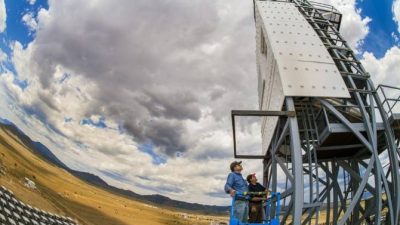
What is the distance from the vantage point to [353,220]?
17.8 metres

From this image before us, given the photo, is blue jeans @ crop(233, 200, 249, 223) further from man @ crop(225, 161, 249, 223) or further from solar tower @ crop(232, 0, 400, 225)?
solar tower @ crop(232, 0, 400, 225)

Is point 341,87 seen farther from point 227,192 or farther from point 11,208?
point 11,208

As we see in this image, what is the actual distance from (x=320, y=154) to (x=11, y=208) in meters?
31.6

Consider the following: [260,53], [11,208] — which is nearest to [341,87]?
[260,53]

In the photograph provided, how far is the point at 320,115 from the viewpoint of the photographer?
15242 millimetres

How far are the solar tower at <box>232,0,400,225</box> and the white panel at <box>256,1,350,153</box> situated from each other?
0.12 ft

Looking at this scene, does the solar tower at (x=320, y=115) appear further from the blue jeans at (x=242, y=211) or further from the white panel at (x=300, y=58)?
the blue jeans at (x=242, y=211)

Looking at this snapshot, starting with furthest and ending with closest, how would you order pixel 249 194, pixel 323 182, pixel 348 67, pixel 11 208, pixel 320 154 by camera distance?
pixel 11 208 → pixel 323 182 → pixel 320 154 → pixel 348 67 → pixel 249 194

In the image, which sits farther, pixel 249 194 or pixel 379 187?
pixel 379 187

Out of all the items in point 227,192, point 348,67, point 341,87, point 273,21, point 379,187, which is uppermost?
point 273,21

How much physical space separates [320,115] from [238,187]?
25.6ft

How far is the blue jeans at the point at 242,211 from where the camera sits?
8.55 m

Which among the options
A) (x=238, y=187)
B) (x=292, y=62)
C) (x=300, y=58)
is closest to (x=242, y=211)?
(x=238, y=187)

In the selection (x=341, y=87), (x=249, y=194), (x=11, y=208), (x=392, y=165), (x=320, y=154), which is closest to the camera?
(x=249, y=194)
